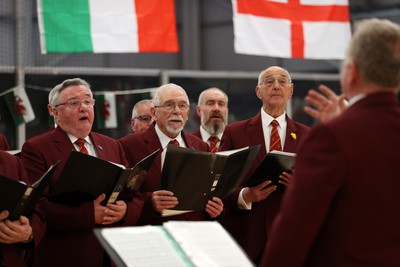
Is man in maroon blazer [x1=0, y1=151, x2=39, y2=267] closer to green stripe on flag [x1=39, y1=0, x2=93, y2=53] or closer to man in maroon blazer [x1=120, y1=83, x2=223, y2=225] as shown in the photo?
man in maroon blazer [x1=120, y1=83, x2=223, y2=225]

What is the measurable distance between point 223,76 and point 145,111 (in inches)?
98.7

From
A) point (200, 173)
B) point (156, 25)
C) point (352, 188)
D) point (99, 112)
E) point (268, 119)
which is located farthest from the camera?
point (99, 112)

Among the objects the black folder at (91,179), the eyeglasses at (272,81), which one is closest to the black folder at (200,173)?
the black folder at (91,179)

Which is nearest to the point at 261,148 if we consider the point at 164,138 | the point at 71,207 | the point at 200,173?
the point at 164,138

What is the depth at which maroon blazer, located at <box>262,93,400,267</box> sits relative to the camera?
2266mm

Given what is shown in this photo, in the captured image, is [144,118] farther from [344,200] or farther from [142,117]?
[344,200]

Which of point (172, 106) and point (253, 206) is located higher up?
point (172, 106)

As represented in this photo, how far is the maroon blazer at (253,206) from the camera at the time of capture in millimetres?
4742

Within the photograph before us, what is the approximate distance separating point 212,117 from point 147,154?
2.24 m

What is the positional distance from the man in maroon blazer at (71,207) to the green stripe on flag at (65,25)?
263 cm

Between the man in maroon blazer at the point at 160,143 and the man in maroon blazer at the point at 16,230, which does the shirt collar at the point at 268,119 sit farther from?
the man in maroon blazer at the point at 16,230

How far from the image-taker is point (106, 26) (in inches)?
280

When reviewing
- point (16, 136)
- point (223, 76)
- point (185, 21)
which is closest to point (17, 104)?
point (16, 136)

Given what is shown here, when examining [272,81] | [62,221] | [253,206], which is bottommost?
[253,206]
